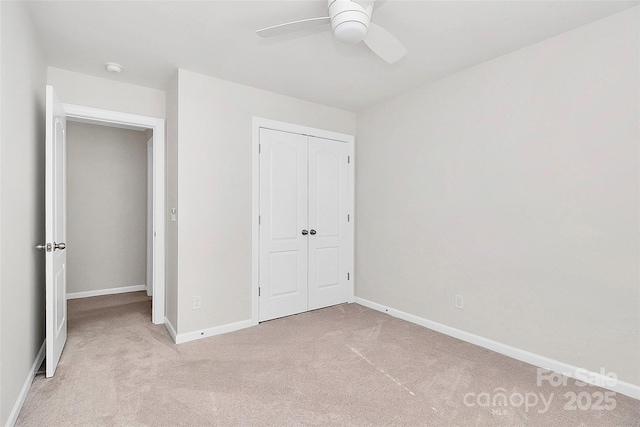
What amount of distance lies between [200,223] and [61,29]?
5.60 ft

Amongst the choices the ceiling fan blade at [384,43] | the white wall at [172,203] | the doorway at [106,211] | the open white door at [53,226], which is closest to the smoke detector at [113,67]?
the white wall at [172,203]

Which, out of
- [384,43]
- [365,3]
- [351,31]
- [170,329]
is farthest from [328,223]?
[365,3]

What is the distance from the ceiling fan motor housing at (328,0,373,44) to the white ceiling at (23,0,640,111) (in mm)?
219

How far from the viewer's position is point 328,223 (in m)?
3.96

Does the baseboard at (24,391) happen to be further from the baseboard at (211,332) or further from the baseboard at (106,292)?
the baseboard at (106,292)

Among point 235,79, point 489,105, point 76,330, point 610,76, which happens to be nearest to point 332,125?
point 235,79

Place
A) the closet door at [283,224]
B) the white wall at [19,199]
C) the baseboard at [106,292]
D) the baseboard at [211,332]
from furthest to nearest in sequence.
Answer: the baseboard at [106,292]
the closet door at [283,224]
the baseboard at [211,332]
the white wall at [19,199]

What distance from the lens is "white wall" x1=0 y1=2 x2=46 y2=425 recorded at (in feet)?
5.46

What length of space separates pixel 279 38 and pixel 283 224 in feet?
6.05

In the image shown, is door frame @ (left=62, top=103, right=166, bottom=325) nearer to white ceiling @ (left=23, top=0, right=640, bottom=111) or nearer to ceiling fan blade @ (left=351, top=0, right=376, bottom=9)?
white ceiling @ (left=23, top=0, right=640, bottom=111)

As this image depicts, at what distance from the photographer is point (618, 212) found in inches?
83.4

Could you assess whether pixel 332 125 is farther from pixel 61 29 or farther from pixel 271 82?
pixel 61 29

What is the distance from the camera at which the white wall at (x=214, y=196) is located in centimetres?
298

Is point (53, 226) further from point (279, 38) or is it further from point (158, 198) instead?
point (279, 38)
